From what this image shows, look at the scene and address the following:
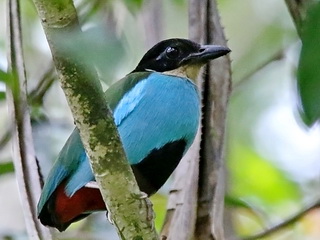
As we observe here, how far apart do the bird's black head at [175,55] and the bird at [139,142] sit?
40 mm

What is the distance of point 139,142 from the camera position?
2.61 meters

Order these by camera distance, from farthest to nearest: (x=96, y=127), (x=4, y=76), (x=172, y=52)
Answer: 1. (x=172, y=52)
2. (x=4, y=76)
3. (x=96, y=127)

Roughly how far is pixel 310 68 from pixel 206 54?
99 cm

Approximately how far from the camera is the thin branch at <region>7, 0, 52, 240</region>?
2635 mm

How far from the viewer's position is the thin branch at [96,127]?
5.08 feet

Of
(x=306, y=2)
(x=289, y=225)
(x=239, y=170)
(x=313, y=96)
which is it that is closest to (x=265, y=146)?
(x=239, y=170)

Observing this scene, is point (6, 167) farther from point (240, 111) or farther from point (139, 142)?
point (240, 111)

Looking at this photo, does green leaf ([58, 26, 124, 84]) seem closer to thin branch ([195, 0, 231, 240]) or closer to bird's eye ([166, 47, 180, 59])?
thin branch ([195, 0, 231, 240])

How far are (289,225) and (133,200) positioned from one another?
4.00 ft

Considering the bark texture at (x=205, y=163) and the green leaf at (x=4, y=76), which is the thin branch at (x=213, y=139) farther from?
the green leaf at (x=4, y=76)

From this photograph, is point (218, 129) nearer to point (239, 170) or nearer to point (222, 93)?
point (222, 93)

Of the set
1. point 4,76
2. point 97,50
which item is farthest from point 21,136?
point 97,50

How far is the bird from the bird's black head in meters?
0.04

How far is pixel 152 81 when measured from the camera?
2.80 meters
